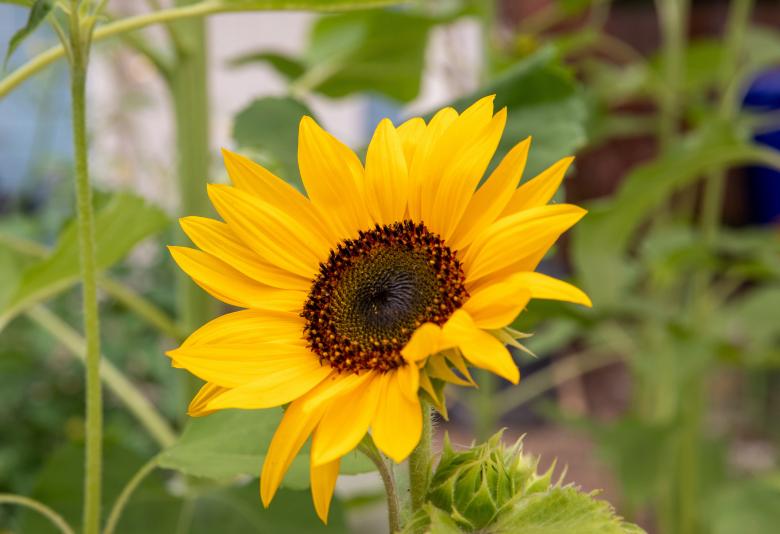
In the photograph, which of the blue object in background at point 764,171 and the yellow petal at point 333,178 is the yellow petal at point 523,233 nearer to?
the yellow petal at point 333,178

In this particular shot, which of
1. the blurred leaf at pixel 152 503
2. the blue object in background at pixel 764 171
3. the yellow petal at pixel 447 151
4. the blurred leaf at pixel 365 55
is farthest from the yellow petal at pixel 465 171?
the blue object in background at pixel 764 171

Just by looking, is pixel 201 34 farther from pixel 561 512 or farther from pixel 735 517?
pixel 735 517

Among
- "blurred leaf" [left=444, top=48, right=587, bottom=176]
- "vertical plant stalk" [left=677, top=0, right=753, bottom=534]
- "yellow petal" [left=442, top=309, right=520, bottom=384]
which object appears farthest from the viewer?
"vertical plant stalk" [left=677, top=0, right=753, bottom=534]

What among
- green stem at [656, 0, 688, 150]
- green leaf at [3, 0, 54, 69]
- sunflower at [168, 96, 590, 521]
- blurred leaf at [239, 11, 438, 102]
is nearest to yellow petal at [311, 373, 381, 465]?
sunflower at [168, 96, 590, 521]

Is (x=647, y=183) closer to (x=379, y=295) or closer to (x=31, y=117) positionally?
(x=379, y=295)

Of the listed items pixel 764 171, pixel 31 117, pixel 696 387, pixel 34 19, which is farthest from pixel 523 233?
pixel 31 117

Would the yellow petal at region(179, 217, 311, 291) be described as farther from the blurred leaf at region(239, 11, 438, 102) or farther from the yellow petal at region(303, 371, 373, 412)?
the blurred leaf at region(239, 11, 438, 102)

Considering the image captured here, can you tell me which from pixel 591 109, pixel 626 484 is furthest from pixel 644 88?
pixel 626 484
